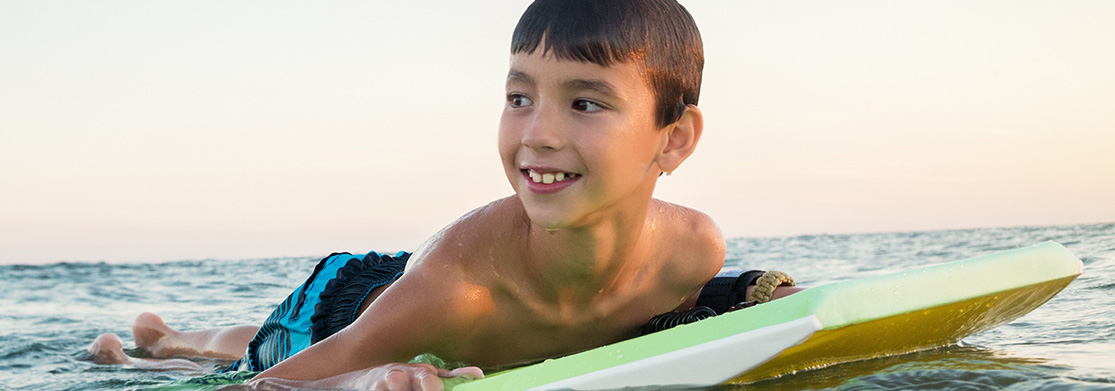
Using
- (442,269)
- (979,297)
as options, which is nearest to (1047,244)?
(979,297)

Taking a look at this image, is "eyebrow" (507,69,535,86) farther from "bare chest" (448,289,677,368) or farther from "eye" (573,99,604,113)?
"bare chest" (448,289,677,368)

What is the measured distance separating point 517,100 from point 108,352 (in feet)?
11.0

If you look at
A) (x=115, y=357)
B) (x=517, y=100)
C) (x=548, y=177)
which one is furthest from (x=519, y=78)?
(x=115, y=357)

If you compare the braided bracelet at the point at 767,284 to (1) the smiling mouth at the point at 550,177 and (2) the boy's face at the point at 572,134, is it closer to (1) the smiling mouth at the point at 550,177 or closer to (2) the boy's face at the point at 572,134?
(2) the boy's face at the point at 572,134

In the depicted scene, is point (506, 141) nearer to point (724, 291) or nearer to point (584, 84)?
point (584, 84)

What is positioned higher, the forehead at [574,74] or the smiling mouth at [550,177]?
the forehead at [574,74]

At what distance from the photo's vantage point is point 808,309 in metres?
2.23

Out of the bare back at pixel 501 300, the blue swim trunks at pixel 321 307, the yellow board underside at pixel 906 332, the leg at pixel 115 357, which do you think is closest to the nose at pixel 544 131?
the bare back at pixel 501 300

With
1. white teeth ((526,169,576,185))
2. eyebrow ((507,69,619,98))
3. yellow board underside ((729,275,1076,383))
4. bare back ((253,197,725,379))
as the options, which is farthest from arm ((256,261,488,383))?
yellow board underside ((729,275,1076,383))

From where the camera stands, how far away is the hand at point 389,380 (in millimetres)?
2516

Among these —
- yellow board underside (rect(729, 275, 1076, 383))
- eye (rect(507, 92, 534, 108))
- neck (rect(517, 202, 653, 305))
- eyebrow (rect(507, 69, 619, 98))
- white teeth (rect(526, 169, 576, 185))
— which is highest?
eyebrow (rect(507, 69, 619, 98))

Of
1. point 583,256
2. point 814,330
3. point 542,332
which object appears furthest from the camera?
point 542,332

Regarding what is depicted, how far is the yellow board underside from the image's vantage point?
239cm

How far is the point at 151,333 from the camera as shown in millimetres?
5414
